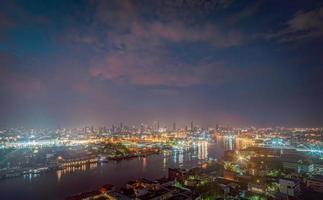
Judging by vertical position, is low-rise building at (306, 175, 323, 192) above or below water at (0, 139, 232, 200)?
above

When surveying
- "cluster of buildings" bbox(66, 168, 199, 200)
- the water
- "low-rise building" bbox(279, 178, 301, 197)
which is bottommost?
the water

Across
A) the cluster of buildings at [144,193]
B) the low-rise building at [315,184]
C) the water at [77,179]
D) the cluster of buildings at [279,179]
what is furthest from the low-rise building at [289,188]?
the water at [77,179]

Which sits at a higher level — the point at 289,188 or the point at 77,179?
the point at 289,188

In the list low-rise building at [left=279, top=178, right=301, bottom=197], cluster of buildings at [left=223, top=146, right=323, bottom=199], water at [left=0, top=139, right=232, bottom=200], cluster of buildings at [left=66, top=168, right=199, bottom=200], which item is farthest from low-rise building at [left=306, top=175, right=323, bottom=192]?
water at [left=0, top=139, right=232, bottom=200]

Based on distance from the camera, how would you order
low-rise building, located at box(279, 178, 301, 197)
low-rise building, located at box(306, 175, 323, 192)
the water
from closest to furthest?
low-rise building, located at box(279, 178, 301, 197) → low-rise building, located at box(306, 175, 323, 192) → the water

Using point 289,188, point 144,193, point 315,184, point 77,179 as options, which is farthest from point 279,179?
point 77,179

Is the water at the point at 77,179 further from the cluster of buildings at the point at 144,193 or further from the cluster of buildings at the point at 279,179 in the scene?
the cluster of buildings at the point at 279,179

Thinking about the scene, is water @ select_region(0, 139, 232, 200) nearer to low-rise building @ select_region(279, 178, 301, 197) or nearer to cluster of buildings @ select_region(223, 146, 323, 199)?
cluster of buildings @ select_region(223, 146, 323, 199)

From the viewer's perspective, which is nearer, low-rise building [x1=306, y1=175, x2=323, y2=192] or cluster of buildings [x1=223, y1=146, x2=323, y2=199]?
cluster of buildings [x1=223, y1=146, x2=323, y2=199]

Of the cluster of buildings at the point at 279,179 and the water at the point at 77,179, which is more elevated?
the cluster of buildings at the point at 279,179

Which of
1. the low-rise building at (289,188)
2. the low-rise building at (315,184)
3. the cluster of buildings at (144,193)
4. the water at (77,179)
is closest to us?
the cluster of buildings at (144,193)

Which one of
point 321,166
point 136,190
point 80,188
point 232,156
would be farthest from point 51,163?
point 321,166

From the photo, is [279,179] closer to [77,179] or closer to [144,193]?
[144,193]

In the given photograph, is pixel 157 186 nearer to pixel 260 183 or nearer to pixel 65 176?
pixel 260 183
